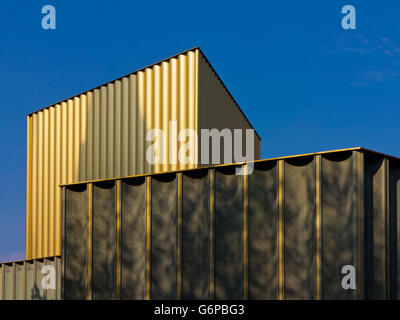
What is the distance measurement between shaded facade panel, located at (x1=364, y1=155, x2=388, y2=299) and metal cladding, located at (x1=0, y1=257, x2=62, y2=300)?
9.76m

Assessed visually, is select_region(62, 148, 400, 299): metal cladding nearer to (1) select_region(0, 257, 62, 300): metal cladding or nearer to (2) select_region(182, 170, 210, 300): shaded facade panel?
(2) select_region(182, 170, 210, 300): shaded facade panel

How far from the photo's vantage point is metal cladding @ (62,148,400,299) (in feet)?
24.9

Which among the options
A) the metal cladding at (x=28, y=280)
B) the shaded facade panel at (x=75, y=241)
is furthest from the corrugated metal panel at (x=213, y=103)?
the metal cladding at (x=28, y=280)

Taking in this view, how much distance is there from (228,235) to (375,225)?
267 centimetres

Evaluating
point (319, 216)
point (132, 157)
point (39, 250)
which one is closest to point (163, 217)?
point (319, 216)

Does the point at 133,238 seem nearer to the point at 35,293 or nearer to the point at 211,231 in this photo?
the point at 211,231

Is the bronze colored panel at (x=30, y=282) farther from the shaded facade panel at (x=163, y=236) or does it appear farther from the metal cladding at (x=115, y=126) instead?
the shaded facade panel at (x=163, y=236)

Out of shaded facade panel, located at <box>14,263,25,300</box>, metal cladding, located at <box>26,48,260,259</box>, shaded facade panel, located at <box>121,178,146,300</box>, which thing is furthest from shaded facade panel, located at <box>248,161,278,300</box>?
shaded facade panel, located at <box>14,263,25,300</box>

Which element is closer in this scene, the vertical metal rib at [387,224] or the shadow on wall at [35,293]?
the vertical metal rib at [387,224]

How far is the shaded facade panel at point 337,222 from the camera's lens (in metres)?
7.45

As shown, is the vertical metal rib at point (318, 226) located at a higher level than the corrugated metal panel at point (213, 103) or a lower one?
lower

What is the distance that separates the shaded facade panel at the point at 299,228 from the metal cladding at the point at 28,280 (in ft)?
28.2

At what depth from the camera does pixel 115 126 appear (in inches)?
587
